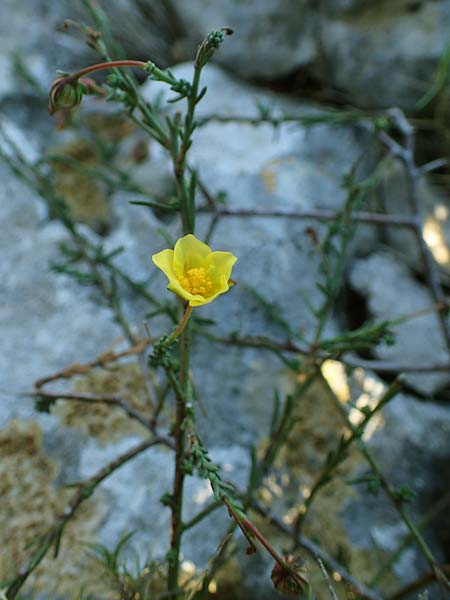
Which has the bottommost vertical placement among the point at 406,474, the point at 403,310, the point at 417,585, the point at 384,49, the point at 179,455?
the point at 417,585

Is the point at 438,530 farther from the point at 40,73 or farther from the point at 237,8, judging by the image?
the point at 40,73

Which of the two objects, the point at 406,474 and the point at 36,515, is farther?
the point at 406,474

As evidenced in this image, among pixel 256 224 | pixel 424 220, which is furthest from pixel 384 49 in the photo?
pixel 256 224

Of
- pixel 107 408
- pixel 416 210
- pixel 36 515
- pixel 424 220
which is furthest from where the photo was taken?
pixel 424 220

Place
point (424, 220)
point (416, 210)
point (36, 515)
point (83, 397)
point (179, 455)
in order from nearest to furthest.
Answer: point (179, 455), point (83, 397), point (36, 515), point (416, 210), point (424, 220)

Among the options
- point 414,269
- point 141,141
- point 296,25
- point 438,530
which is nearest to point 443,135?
point 414,269

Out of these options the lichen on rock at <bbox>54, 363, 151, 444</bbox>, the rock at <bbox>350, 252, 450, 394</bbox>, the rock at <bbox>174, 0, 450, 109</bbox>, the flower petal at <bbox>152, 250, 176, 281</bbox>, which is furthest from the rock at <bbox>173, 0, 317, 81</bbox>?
the flower petal at <bbox>152, 250, 176, 281</bbox>

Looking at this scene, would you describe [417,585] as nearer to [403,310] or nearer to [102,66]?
[403,310]
